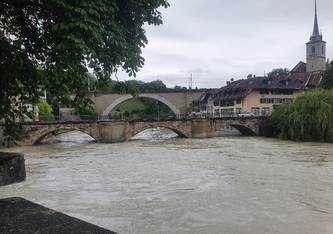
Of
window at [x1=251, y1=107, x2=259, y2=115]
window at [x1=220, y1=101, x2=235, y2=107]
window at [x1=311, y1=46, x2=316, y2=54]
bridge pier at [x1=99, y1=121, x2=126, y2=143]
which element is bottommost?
bridge pier at [x1=99, y1=121, x2=126, y2=143]

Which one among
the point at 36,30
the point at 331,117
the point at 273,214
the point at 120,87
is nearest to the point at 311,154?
the point at 331,117

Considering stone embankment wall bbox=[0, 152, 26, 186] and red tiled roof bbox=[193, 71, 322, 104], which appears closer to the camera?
stone embankment wall bbox=[0, 152, 26, 186]

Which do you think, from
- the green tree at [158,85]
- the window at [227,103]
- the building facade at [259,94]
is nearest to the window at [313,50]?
the building facade at [259,94]

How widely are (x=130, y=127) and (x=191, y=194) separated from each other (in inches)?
902

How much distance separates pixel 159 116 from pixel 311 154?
58.4 ft

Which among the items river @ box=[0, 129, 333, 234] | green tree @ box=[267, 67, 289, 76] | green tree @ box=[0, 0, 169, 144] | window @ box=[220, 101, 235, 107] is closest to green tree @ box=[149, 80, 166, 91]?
green tree @ box=[267, 67, 289, 76]

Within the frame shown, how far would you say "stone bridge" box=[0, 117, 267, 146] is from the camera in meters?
29.4

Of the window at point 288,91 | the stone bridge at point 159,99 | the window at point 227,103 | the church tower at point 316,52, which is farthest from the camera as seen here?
the church tower at point 316,52

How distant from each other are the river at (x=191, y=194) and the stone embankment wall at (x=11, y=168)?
3.96m

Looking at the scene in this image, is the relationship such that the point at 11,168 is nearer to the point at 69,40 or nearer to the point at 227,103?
the point at 69,40

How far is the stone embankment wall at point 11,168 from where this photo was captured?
3082mm

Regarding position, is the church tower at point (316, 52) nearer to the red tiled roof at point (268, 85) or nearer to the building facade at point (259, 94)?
the building facade at point (259, 94)

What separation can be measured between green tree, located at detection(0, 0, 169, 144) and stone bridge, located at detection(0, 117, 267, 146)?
76.7ft

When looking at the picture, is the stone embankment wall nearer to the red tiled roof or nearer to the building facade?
the building facade
